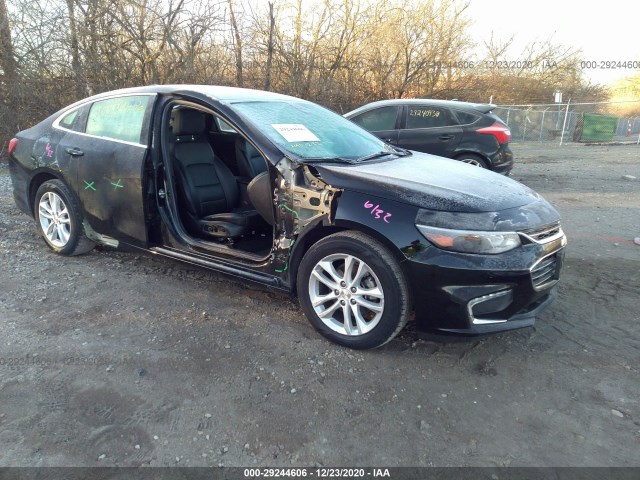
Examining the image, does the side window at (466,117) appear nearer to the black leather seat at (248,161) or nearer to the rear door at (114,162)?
the black leather seat at (248,161)

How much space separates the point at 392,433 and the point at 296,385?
64 centimetres

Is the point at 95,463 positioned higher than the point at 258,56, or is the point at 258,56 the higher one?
the point at 258,56

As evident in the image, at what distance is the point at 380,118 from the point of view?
28.8 ft

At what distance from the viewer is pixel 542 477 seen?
2107 millimetres

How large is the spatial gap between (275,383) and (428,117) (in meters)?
6.95

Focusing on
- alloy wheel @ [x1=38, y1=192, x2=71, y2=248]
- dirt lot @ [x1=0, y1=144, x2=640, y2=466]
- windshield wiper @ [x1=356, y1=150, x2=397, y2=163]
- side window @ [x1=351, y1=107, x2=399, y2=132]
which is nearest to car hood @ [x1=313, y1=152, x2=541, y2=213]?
windshield wiper @ [x1=356, y1=150, x2=397, y2=163]

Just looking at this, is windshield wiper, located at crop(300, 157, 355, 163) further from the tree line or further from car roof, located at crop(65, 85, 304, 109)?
the tree line

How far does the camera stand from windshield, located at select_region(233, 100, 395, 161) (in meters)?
3.43

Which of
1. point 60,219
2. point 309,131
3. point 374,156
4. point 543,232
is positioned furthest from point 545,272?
point 60,219

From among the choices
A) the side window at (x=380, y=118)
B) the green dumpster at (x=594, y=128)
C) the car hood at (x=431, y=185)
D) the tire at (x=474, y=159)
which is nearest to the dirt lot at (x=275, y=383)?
the car hood at (x=431, y=185)

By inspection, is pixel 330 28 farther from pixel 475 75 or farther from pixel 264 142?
pixel 264 142

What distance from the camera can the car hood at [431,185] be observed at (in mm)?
2881

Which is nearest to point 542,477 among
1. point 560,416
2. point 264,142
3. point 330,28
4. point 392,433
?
point 560,416

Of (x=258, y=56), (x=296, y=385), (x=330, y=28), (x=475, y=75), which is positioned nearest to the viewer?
(x=296, y=385)
